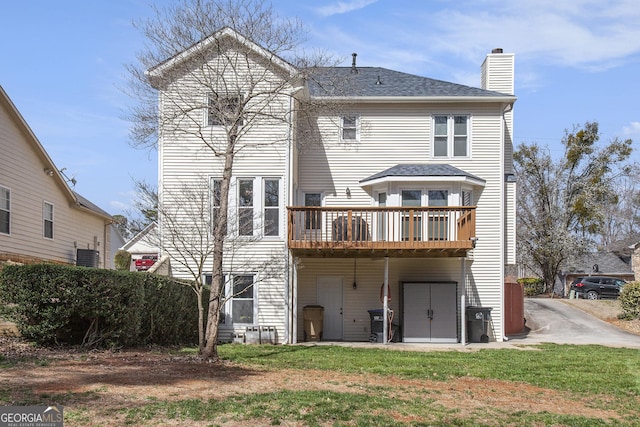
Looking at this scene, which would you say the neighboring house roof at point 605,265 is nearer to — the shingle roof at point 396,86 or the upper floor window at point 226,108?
the shingle roof at point 396,86

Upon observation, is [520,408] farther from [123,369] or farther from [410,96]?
[410,96]

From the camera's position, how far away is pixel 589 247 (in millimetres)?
41281

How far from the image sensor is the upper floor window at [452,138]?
23.2 m

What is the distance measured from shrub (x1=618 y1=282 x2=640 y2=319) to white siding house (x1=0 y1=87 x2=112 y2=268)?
20.2 metres

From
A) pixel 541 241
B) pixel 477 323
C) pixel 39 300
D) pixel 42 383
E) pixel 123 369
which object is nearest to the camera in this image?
pixel 42 383

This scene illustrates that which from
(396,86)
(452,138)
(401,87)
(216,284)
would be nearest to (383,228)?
(452,138)

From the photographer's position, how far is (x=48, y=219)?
78.2 feet

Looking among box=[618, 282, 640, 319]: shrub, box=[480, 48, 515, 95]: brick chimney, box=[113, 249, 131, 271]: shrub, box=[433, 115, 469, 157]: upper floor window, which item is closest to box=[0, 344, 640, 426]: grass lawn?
box=[113, 249, 131, 271]: shrub

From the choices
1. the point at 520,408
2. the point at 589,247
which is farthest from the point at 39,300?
the point at 589,247

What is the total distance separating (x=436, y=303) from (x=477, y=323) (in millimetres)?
1391

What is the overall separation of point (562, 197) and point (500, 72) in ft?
60.7

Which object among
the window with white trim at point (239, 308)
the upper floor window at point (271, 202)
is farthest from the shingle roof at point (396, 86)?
the window with white trim at point (239, 308)

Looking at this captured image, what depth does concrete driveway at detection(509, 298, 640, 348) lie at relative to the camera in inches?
890

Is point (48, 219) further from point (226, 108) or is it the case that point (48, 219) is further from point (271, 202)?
point (226, 108)
